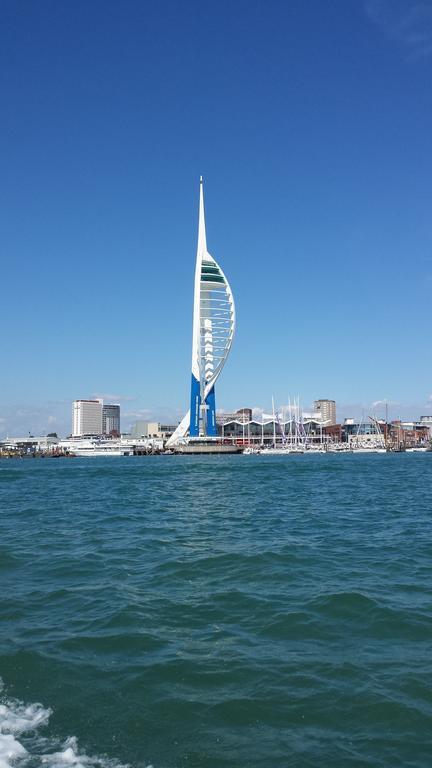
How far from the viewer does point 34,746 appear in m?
4.44

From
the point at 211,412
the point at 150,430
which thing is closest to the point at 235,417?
the point at 150,430

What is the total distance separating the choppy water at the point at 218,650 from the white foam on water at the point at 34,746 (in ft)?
0.05

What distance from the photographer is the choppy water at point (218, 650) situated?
447 cm

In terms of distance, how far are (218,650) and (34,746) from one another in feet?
7.25

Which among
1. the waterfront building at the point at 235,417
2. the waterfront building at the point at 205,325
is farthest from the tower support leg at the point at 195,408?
the waterfront building at the point at 235,417

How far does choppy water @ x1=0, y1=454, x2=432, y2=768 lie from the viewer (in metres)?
4.47

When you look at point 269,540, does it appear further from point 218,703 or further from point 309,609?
point 218,703

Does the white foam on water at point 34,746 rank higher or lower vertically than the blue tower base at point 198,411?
lower

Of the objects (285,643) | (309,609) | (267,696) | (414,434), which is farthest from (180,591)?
(414,434)

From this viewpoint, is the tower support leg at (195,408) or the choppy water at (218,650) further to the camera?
the tower support leg at (195,408)

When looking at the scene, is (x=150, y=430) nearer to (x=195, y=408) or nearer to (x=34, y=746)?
(x=195, y=408)

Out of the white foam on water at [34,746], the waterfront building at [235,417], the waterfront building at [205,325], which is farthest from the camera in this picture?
the waterfront building at [235,417]

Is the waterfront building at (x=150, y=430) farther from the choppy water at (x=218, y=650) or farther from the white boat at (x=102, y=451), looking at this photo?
the choppy water at (x=218, y=650)

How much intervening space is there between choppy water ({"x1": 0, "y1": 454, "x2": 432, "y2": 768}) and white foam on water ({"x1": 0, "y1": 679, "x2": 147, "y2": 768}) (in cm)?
1
